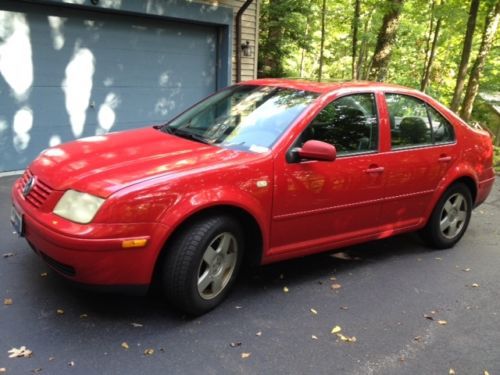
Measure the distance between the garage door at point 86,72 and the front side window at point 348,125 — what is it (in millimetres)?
4908

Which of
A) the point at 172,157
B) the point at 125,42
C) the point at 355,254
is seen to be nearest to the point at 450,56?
the point at 125,42

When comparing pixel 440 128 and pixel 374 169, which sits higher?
pixel 440 128

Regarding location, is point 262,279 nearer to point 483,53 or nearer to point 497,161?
point 497,161

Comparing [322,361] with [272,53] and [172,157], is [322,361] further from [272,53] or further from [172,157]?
[272,53]

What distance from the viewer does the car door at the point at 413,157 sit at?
432 cm

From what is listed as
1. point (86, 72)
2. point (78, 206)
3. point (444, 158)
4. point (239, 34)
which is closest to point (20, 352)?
point (78, 206)

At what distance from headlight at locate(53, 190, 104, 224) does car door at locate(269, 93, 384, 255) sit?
4.21 ft

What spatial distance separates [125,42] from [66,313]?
576 cm

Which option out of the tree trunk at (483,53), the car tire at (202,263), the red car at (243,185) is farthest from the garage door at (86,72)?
the tree trunk at (483,53)

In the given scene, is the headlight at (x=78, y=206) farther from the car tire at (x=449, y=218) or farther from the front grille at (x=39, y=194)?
the car tire at (x=449, y=218)

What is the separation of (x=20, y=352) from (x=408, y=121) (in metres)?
3.63

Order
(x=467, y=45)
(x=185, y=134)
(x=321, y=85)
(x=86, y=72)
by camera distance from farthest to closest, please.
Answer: (x=467, y=45) < (x=86, y=72) < (x=321, y=85) < (x=185, y=134)

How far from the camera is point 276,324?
3381mm

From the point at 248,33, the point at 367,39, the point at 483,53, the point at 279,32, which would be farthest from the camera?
the point at 367,39
